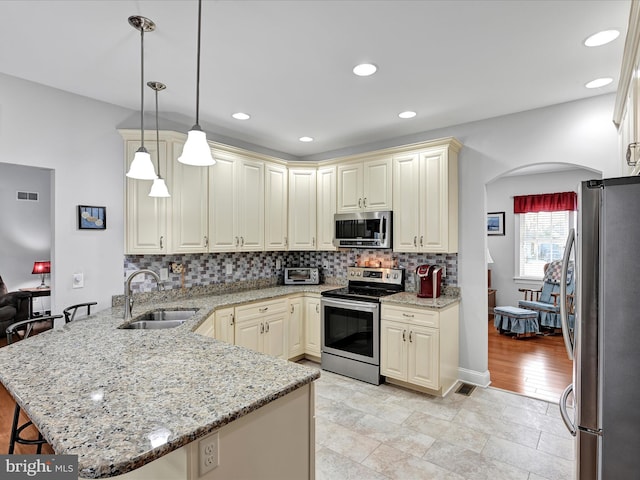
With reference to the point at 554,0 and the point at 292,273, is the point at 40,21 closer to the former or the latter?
the point at 554,0

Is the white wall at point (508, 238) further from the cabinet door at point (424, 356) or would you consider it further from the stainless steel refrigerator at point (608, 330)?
the stainless steel refrigerator at point (608, 330)

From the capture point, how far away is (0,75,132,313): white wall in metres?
2.53

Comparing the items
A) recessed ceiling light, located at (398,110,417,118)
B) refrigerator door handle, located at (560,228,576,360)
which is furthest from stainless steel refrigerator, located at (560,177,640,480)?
recessed ceiling light, located at (398,110,417,118)

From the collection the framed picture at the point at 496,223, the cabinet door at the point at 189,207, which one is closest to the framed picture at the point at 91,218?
the cabinet door at the point at 189,207

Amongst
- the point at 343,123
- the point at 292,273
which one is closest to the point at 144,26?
the point at 343,123

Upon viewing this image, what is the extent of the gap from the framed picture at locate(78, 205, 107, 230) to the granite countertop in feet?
3.51

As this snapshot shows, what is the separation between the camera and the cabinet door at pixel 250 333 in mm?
3359

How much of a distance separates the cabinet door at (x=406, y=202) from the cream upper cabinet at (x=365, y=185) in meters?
0.10

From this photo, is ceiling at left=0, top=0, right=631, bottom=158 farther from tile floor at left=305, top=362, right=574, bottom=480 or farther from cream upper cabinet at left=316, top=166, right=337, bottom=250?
tile floor at left=305, top=362, right=574, bottom=480

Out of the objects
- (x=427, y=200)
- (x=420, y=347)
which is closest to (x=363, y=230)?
(x=427, y=200)

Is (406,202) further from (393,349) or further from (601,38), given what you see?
(601,38)

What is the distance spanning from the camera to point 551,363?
4117 millimetres

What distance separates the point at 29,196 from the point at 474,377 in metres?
7.62

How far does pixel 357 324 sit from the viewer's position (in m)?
3.62
